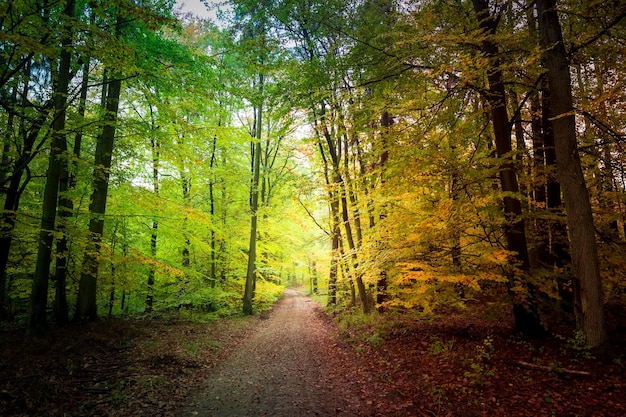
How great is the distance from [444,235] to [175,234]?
10.5 metres

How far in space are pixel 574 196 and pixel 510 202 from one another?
1513 millimetres

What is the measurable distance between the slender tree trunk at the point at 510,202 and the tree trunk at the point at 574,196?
1.00m

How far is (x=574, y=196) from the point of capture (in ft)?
17.4

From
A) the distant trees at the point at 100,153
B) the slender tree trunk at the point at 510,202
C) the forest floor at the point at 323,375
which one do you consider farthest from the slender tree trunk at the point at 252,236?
the slender tree trunk at the point at 510,202

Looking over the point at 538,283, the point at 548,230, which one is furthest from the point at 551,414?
the point at 548,230

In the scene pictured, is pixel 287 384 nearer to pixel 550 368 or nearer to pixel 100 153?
pixel 550 368

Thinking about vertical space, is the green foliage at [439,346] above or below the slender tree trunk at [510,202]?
below

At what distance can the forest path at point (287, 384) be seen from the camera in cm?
519

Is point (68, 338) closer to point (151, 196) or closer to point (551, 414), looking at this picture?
point (151, 196)

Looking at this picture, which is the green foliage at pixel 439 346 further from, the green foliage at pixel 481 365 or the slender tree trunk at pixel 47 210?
the slender tree trunk at pixel 47 210

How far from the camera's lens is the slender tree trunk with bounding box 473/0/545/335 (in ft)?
21.4

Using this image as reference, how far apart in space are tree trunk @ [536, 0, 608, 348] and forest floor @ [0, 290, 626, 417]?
0.62 metres

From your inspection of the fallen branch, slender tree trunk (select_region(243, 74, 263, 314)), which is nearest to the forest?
the fallen branch

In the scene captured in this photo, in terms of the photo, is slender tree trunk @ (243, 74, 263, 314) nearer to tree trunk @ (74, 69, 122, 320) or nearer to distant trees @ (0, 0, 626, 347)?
distant trees @ (0, 0, 626, 347)
